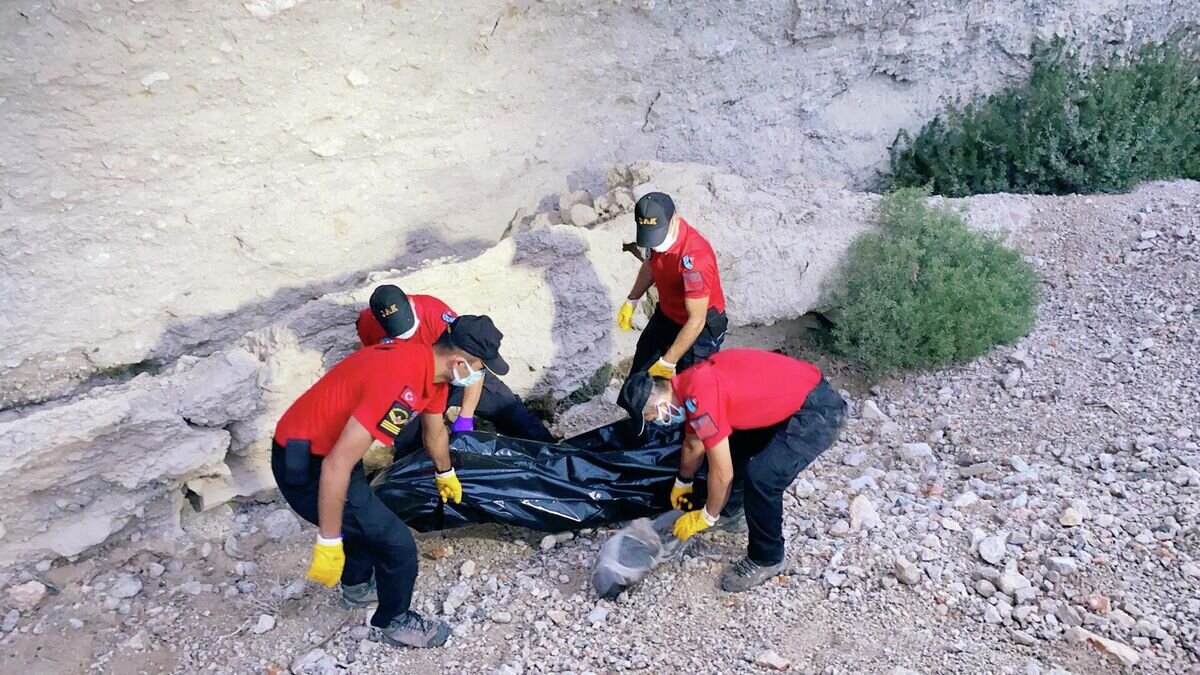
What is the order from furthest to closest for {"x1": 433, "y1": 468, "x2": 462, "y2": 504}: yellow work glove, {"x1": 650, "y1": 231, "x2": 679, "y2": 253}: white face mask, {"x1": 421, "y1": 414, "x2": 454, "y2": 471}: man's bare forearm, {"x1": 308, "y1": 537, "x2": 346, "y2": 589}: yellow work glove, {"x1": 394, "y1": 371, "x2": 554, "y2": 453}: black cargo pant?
{"x1": 394, "y1": 371, "x2": 554, "y2": 453}: black cargo pant, {"x1": 650, "y1": 231, "x2": 679, "y2": 253}: white face mask, {"x1": 433, "y1": 468, "x2": 462, "y2": 504}: yellow work glove, {"x1": 421, "y1": 414, "x2": 454, "y2": 471}: man's bare forearm, {"x1": 308, "y1": 537, "x2": 346, "y2": 589}: yellow work glove

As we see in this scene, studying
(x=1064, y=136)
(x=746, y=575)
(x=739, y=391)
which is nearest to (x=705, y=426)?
(x=739, y=391)

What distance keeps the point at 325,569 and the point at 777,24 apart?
450 centimetres

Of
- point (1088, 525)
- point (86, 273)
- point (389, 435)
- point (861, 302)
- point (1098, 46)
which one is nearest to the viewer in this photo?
point (389, 435)

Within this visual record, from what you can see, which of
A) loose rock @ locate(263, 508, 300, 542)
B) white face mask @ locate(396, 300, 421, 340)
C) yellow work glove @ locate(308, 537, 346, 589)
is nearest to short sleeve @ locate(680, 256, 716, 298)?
white face mask @ locate(396, 300, 421, 340)

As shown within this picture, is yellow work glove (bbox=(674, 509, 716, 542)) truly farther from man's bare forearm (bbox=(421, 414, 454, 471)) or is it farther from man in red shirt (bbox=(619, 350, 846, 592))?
man's bare forearm (bbox=(421, 414, 454, 471))

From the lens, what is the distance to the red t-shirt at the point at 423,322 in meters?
4.45

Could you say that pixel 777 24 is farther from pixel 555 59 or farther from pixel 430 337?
pixel 430 337

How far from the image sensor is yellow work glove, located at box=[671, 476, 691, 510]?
14.1 feet

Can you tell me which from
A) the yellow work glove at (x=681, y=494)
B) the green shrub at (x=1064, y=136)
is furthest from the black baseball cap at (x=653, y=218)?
the green shrub at (x=1064, y=136)

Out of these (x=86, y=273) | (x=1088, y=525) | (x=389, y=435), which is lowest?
(x=1088, y=525)

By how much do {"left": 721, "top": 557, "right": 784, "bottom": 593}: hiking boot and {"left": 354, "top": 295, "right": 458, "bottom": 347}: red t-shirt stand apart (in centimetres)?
157

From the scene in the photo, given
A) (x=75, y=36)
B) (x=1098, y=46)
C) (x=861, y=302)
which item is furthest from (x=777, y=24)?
(x=75, y=36)

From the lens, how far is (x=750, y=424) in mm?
4047

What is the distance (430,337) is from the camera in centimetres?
446
